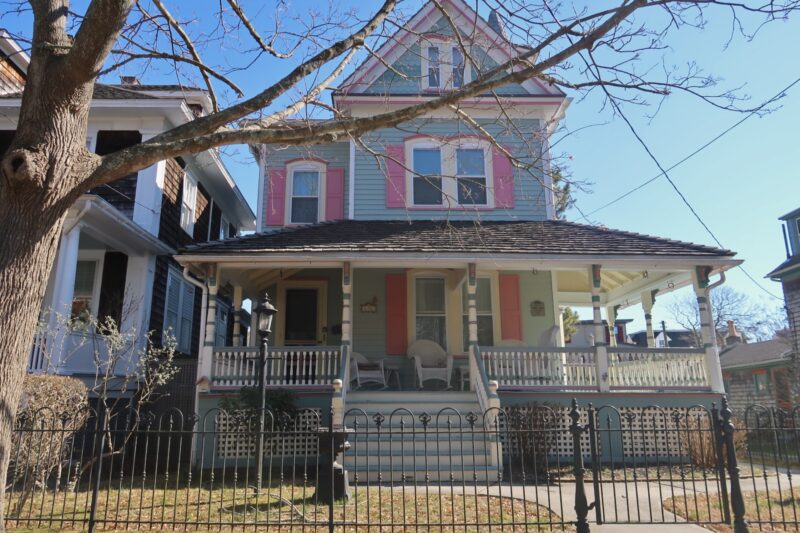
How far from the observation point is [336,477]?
24.0ft

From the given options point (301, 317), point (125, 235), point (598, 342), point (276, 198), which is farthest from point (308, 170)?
point (598, 342)

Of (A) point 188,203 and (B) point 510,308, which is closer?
(B) point 510,308

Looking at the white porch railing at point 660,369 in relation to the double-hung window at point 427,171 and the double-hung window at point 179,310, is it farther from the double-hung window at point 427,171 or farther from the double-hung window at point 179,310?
the double-hung window at point 179,310

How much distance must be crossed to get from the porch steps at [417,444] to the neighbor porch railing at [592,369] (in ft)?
3.23

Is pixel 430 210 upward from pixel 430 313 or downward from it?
upward

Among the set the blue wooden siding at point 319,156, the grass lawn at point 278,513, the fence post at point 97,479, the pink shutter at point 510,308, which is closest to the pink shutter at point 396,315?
the pink shutter at point 510,308

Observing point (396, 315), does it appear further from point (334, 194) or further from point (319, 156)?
point (319, 156)

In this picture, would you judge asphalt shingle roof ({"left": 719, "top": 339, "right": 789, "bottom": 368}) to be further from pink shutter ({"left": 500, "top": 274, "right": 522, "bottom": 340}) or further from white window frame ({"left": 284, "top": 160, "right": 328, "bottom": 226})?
white window frame ({"left": 284, "top": 160, "right": 328, "bottom": 226})

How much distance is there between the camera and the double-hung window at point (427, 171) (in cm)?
1407

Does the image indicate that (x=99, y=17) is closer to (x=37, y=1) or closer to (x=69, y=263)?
(x=37, y=1)

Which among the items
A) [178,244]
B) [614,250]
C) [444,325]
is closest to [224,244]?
[178,244]

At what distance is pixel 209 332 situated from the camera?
1108cm

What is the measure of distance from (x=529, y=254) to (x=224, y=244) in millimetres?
6026

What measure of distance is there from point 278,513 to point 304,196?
950cm
